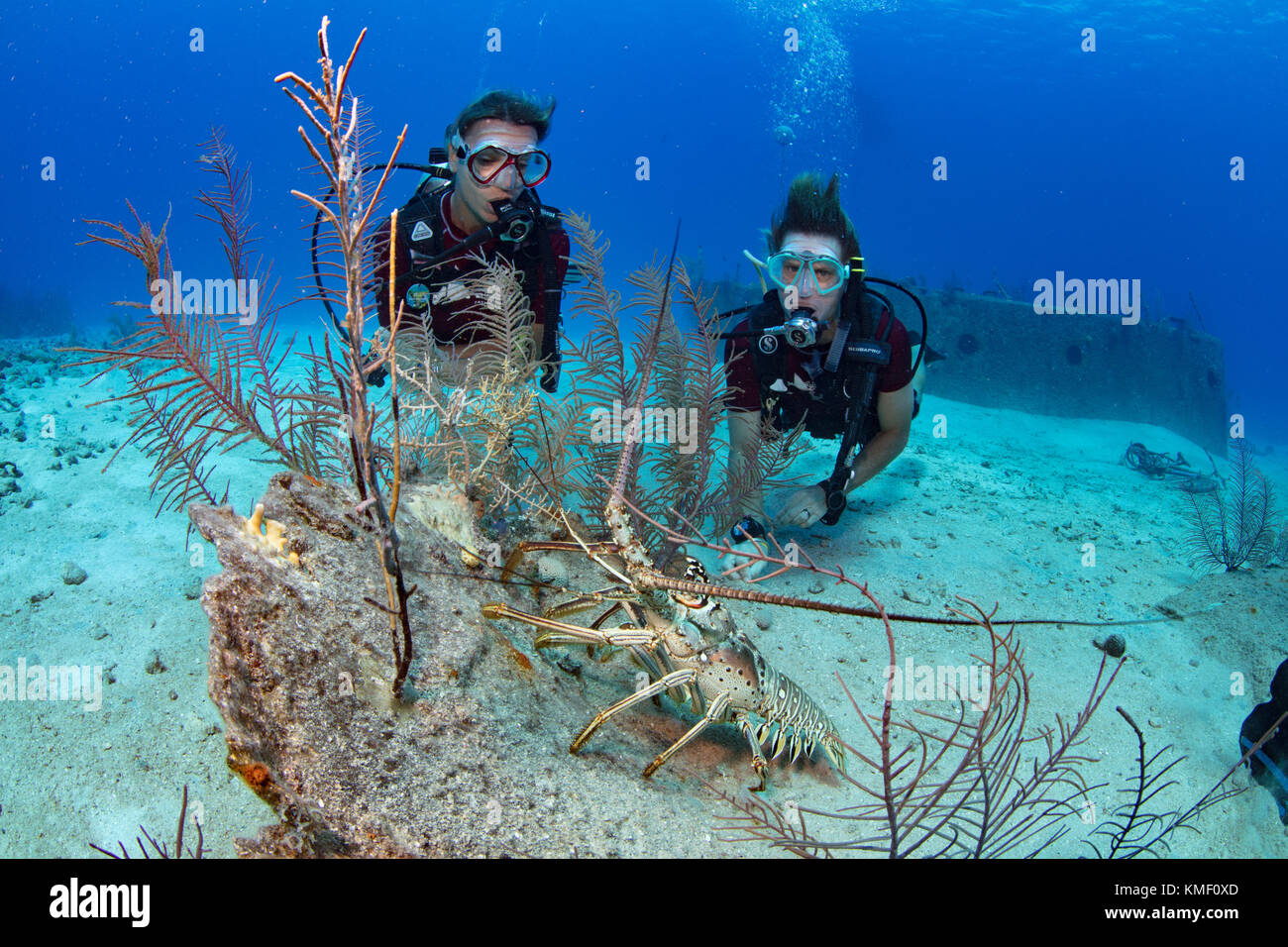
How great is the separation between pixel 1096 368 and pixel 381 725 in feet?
53.7

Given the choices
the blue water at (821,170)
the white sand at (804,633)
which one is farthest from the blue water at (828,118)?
the white sand at (804,633)

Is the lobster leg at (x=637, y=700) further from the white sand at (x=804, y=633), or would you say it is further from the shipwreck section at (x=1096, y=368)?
the shipwreck section at (x=1096, y=368)

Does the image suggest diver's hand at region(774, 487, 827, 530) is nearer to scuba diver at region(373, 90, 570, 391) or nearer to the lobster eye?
scuba diver at region(373, 90, 570, 391)

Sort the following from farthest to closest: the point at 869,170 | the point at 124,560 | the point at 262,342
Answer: the point at 869,170 → the point at 124,560 → the point at 262,342

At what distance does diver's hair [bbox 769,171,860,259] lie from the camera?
478cm

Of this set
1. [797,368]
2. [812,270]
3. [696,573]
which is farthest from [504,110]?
[696,573]

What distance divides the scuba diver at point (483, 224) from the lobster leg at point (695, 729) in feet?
9.37

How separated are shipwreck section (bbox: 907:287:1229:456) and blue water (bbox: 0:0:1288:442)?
25576 mm

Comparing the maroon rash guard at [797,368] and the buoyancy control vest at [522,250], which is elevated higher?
the buoyancy control vest at [522,250]

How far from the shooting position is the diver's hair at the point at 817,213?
15.7 feet
